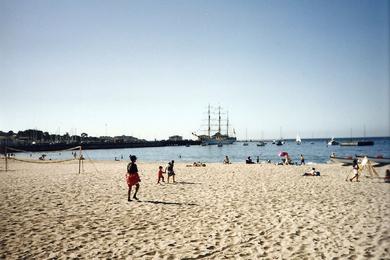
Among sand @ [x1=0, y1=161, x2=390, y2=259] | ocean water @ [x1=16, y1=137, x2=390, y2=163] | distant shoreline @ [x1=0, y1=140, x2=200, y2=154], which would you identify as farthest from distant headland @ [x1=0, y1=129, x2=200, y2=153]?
sand @ [x1=0, y1=161, x2=390, y2=259]

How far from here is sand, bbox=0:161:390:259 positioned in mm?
6289

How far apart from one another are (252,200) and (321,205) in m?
2.65

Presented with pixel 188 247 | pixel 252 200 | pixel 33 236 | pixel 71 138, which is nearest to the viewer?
pixel 188 247

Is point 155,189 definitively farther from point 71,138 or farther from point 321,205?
point 71,138

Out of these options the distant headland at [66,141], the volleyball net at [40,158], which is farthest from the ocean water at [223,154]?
the distant headland at [66,141]

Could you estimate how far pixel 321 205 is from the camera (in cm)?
1079

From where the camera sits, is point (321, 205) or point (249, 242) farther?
point (321, 205)

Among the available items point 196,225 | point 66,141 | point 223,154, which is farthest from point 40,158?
point 66,141

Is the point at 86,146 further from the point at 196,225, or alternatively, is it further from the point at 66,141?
the point at 196,225

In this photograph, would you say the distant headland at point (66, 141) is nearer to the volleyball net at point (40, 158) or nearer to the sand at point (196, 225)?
the volleyball net at point (40, 158)

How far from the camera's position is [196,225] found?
325 inches

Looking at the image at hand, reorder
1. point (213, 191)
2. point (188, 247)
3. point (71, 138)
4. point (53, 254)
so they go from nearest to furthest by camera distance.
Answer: point (53, 254), point (188, 247), point (213, 191), point (71, 138)

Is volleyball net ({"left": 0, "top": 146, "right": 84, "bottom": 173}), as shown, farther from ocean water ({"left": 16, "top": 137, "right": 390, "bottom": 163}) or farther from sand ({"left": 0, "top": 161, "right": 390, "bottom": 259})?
sand ({"left": 0, "top": 161, "right": 390, "bottom": 259})

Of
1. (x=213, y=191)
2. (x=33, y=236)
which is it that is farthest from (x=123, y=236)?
(x=213, y=191)
